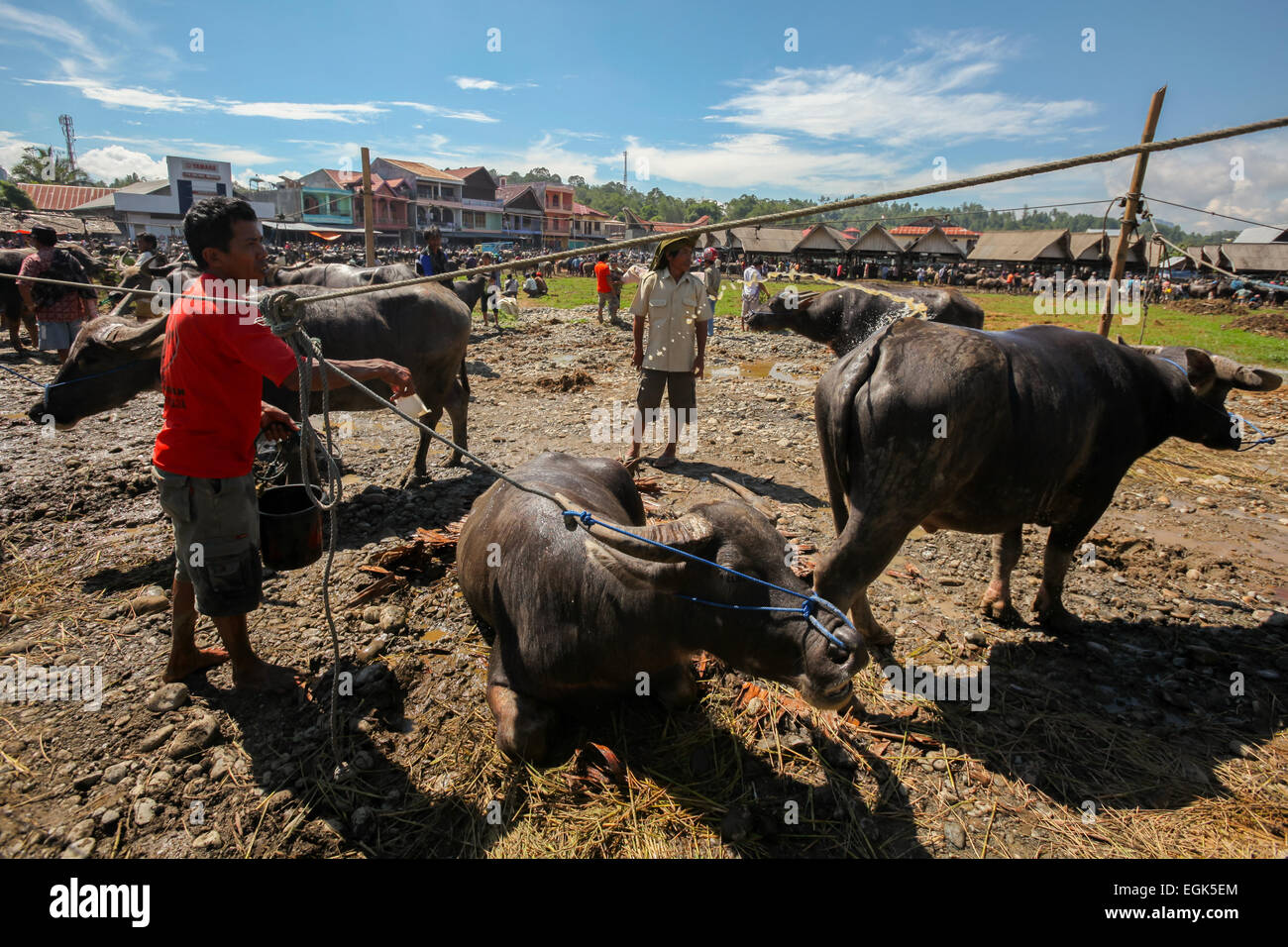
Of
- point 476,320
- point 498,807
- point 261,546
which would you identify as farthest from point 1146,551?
point 476,320

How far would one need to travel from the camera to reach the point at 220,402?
3.14 m

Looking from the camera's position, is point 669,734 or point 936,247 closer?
point 669,734

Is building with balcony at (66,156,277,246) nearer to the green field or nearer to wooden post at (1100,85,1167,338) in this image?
the green field

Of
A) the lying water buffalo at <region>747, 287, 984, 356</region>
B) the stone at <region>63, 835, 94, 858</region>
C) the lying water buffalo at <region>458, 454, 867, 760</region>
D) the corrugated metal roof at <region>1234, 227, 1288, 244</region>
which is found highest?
the corrugated metal roof at <region>1234, 227, 1288, 244</region>

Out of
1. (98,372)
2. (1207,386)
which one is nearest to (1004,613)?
(1207,386)

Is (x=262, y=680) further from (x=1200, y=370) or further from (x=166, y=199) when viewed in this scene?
(x=166, y=199)

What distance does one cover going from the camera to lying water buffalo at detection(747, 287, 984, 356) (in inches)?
262

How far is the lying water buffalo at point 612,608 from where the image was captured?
240 centimetres

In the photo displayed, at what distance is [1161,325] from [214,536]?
1190 inches

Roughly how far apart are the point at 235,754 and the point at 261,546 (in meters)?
1.08

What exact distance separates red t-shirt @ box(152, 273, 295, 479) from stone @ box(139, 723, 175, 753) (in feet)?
4.49

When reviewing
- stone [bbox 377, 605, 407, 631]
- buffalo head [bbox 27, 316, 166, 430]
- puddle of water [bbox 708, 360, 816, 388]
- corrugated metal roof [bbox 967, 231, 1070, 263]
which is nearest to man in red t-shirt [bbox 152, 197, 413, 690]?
stone [bbox 377, 605, 407, 631]

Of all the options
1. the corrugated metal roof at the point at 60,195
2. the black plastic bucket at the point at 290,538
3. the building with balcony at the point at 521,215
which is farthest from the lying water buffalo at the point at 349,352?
the corrugated metal roof at the point at 60,195

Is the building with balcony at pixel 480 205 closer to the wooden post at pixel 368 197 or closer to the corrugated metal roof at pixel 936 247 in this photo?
the corrugated metal roof at pixel 936 247
